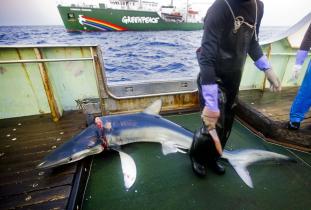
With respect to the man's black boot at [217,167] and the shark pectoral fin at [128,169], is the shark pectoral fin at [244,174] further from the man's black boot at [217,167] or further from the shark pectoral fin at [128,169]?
the shark pectoral fin at [128,169]

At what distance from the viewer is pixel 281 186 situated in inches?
86.8

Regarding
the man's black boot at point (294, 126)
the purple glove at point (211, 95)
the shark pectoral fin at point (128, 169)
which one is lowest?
the shark pectoral fin at point (128, 169)

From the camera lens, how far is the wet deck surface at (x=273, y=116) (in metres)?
2.88

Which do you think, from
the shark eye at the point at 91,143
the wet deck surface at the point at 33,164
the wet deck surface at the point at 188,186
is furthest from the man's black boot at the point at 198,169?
the wet deck surface at the point at 33,164

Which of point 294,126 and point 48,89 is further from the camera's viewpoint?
point 48,89

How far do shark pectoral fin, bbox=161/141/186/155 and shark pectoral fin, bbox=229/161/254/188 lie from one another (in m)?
0.82

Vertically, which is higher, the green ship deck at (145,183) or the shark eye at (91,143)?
the shark eye at (91,143)

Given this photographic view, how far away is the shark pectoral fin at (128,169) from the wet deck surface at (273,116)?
98.3 inches

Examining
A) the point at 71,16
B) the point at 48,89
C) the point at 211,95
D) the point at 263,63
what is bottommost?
the point at 48,89

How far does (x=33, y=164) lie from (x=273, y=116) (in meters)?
4.21

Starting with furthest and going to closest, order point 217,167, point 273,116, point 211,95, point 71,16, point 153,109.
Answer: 1. point 71,16
2. point 273,116
3. point 153,109
4. point 217,167
5. point 211,95

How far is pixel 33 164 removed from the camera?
2463mm

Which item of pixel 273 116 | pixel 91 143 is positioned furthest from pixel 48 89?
pixel 273 116

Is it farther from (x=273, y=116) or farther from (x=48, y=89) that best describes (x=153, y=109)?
(x=273, y=116)
